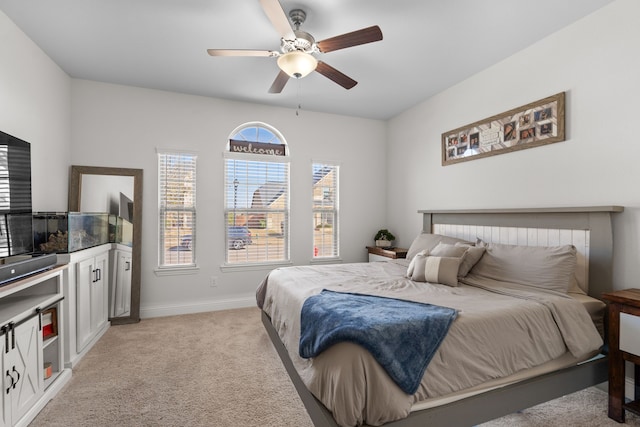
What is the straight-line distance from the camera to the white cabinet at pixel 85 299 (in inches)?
99.4

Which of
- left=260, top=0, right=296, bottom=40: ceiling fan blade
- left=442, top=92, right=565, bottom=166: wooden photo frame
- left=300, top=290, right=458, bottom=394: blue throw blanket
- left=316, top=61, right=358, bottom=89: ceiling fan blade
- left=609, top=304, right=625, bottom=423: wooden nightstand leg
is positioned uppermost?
left=260, top=0, right=296, bottom=40: ceiling fan blade

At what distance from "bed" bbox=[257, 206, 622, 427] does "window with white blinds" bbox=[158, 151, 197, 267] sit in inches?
64.2

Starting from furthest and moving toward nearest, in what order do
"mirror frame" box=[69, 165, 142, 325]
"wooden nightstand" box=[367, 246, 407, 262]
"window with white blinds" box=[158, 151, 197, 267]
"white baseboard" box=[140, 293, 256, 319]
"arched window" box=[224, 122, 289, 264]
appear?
"arched window" box=[224, 122, 289, 264] → "wooden nightstand" box=[367, 246, 407, 262] → "window with white blinds" box=[158, 151, 197, 267] → "white baseboard" box=[140, 293, 256, 319] → "mirror frame" box=[69, 165, 142, 325]

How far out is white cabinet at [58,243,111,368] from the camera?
2.53 meters

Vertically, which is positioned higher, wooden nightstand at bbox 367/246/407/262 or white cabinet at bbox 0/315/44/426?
wooden nightstand at bbox 367/246/407/262

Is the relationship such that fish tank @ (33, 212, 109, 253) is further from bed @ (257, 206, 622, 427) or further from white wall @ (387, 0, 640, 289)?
white wall @ (387, 0, 640, 289)

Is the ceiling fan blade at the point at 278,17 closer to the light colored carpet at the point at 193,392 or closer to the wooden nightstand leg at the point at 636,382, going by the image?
the light colored carpet at the point at 193,392

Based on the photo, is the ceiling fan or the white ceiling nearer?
the ceiling fan

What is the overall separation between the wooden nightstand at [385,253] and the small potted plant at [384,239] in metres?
0.12

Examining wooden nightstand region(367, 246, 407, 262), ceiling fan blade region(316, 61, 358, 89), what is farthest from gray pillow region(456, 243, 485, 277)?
ceiling fan blade region(316, 61, 358, 89)

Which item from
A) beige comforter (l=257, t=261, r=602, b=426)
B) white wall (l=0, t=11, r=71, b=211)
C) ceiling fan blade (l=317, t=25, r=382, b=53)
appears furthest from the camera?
white wall (l=0, t=11, r=71, b=211)

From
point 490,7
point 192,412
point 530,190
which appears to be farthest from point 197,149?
point 530,190

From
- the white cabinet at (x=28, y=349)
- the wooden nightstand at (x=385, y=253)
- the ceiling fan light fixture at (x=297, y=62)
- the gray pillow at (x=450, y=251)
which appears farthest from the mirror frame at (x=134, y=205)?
the gray pillow at (x=450, y=251)

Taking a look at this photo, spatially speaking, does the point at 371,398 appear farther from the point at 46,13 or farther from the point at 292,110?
the point at 292,110
